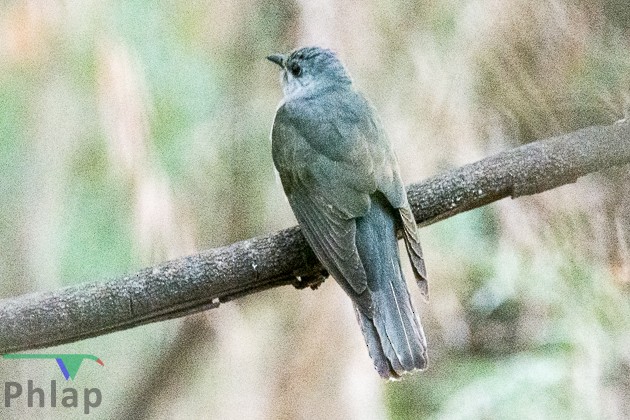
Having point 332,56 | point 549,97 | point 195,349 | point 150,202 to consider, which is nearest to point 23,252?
point 150,202

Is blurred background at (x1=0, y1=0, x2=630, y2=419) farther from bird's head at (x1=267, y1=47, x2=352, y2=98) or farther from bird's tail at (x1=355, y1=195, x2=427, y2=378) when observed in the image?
bird's tail at (x1=355, y1=195, x2=427, y2=378)

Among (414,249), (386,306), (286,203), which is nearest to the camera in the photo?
(386,306)

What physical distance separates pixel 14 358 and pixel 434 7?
153cm

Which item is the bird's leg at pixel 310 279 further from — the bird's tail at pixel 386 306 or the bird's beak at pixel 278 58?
the bird's beak at pixel 278 58

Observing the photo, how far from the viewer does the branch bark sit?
1782mm

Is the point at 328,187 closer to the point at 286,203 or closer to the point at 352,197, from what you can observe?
the point at 352,197

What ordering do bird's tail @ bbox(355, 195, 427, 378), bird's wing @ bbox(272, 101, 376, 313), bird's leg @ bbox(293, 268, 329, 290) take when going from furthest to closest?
bird's leg @ bbox(293, 268, 329, 290)
bird's wing @ bbox(272, 101, 376, 313)
bird's tail @ bbox(355, 195, 427, 378)

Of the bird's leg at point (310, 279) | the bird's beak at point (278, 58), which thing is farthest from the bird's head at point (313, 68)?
the bird's leg at point (310, 279)

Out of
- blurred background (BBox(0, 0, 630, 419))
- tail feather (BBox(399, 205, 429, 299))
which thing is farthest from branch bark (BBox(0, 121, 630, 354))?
blurred background (BBox(0, 0, 630, 419))

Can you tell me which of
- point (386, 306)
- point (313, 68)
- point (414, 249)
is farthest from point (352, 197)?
point (313, 68)

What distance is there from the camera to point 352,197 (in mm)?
1951

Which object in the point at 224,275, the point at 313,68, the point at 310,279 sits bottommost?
the point at 310,279

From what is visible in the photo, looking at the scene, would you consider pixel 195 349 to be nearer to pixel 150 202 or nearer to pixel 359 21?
pixel 150 202

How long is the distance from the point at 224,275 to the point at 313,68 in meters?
0.79
